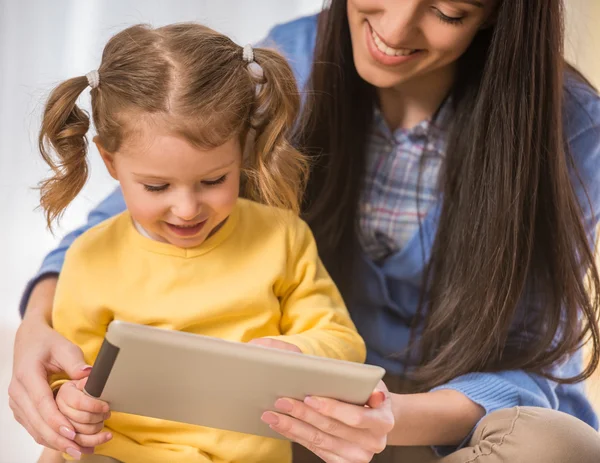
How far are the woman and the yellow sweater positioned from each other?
85 mm

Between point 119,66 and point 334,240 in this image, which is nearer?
point 119,66

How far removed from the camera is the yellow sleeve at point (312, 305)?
4.18ft

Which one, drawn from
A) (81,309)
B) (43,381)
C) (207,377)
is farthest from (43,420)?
(207,377)

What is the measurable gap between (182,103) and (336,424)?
1.49 feet

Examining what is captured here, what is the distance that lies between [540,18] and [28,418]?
0.96 m

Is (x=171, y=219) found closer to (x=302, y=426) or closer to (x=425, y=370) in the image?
(x=302, y=426)

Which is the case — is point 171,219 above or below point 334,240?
above

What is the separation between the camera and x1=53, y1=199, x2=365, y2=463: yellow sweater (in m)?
1.23

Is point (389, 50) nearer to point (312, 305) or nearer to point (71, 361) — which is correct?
point (312, 305)

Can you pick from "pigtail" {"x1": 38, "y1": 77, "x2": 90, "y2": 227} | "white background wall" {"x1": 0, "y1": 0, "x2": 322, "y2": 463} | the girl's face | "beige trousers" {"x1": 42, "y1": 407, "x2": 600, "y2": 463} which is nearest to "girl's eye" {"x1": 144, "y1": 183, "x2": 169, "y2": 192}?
the girl's face

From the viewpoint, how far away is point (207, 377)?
3.46ft

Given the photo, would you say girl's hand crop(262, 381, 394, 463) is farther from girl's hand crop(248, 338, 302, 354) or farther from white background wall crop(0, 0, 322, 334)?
white background wall crop(0, 0, 322, 334)

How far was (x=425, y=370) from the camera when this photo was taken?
1521mm

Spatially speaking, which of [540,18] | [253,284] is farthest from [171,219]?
[540,18]
